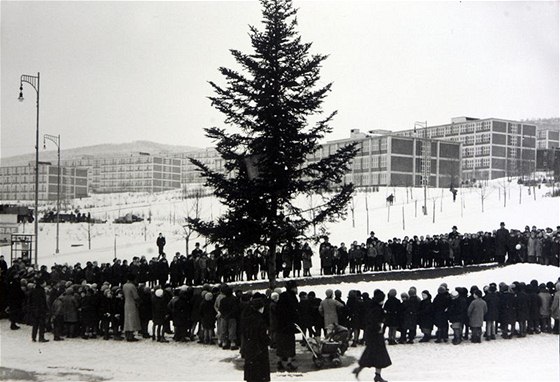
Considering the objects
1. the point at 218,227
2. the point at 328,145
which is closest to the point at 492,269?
the point at 218,227

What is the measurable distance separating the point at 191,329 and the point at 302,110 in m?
7.03

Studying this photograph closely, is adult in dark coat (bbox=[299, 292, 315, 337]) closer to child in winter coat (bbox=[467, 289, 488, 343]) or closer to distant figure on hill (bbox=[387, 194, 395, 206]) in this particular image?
child in winter coat (bbox=[467, 289, 488, 343])

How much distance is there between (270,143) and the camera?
1725 cm

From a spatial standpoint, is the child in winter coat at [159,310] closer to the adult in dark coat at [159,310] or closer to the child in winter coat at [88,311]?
the adult in dark coat at [159,310]

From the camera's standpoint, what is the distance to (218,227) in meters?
17.2

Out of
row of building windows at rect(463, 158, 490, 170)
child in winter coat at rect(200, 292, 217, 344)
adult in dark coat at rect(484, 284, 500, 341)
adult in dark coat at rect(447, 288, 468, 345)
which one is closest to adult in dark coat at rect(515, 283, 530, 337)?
adult in dark coat at rect(484, 284, 500, 341)

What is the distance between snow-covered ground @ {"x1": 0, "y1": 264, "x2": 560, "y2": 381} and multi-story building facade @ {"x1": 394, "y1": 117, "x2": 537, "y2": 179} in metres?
81.8

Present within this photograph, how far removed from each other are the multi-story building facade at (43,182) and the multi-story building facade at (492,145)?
7593cm

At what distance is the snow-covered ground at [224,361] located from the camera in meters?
11.8

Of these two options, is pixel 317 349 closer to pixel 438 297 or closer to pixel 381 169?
pixel 438 297

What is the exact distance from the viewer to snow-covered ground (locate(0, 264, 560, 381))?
11.8 meters

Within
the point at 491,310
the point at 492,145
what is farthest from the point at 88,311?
the point at 492,145

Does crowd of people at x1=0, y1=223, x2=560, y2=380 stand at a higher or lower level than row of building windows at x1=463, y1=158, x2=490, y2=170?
lower

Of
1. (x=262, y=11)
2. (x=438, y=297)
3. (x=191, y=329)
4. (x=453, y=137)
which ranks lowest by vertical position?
(x=191, y=329)
